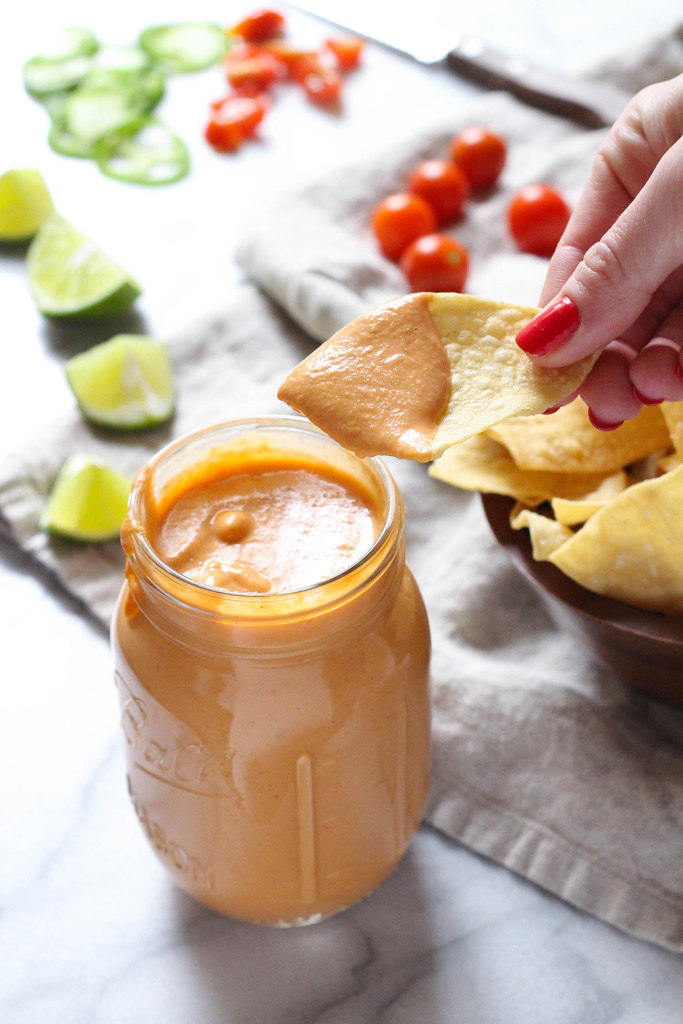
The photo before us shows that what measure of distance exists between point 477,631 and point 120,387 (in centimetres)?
68

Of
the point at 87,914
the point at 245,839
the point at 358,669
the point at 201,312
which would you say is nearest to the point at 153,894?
the point at 87,914

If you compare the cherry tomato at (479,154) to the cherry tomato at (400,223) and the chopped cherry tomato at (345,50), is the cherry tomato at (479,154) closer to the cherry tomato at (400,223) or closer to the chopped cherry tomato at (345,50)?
the cherry tomato at (400,223)

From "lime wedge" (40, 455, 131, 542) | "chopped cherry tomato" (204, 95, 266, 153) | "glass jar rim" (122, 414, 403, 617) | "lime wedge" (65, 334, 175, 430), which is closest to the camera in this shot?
"glass jar rim" (122, 414, 403, 617)

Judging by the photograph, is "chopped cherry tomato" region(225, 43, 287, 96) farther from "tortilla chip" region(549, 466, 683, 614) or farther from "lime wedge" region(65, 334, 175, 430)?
"tortilla chip" region(549, 466, 683, 614)

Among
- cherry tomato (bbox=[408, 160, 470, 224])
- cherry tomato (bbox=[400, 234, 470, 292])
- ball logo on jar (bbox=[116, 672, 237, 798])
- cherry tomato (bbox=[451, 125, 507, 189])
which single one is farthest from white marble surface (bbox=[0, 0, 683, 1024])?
cherry tomato (bbox=[451, 125, 507, 189])

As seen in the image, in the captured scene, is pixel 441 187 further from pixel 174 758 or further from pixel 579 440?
pixel 174 758

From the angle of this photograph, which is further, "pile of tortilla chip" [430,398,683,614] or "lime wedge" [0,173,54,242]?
"lime wedge" [0,173,54,242]

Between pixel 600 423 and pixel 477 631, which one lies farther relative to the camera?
pixel 477 631

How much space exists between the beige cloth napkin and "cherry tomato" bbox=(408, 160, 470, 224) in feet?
0.21

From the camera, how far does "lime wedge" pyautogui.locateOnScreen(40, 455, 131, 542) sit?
1406 millimetres

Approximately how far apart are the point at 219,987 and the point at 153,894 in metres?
0.13

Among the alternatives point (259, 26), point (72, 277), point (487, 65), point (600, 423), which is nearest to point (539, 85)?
point (487, 65)

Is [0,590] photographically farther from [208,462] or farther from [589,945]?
[589,945]

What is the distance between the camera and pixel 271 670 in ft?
2.82
